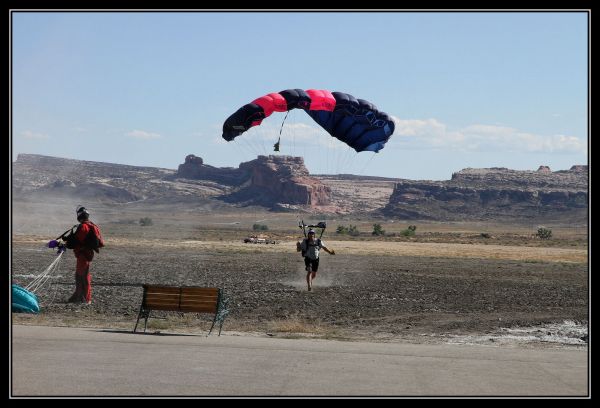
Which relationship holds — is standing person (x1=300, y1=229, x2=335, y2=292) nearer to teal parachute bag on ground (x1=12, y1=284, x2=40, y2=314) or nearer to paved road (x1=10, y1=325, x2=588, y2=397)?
teal parachute bag on ground (x1=12, y1=284, x2=40, y2=314)

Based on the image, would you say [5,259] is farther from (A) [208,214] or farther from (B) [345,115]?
(A) [208,214]

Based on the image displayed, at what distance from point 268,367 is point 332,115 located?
14412mm

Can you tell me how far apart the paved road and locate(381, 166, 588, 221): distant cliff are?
540ft

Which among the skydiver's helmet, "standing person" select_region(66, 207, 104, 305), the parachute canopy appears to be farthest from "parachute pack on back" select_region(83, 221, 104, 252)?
the parachute canopy

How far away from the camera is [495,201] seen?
189m

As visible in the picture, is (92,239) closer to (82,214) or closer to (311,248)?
(82,214)

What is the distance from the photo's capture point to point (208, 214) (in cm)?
17800

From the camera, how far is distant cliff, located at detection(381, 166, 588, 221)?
180m

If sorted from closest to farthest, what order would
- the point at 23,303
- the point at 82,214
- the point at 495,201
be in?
the point at 23,303 < the point at 82,214 < the point at 495,201

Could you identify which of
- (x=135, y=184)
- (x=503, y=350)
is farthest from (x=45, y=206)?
(x=503, y=350)

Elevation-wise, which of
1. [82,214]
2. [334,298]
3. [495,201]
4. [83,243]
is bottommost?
[334,298]

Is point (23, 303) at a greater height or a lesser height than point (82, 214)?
lesser

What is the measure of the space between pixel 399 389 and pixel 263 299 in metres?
11.6

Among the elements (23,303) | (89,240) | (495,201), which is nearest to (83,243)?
(89,240)
